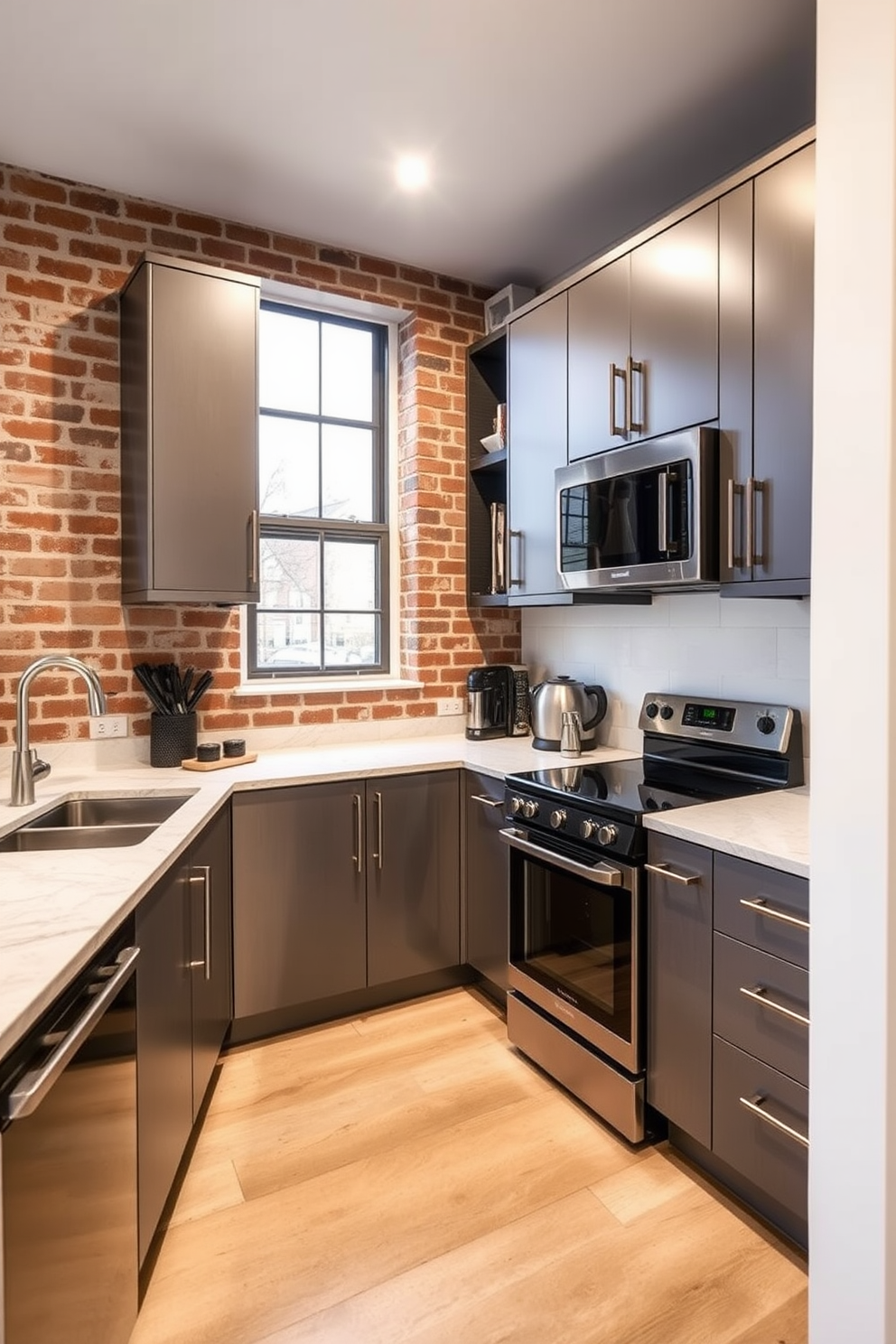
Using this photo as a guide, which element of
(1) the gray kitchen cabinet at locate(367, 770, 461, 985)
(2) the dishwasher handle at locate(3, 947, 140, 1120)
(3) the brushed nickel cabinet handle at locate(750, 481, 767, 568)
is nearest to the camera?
(2) the dishwasher handle at locate(3, 947, 140, 1120)

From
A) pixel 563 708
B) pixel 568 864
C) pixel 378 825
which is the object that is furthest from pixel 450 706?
pixel 568 864

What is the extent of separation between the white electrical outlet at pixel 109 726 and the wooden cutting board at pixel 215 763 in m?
0.26

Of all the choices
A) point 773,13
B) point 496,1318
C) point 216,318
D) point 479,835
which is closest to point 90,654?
point 216,318

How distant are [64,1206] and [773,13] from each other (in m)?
2.80

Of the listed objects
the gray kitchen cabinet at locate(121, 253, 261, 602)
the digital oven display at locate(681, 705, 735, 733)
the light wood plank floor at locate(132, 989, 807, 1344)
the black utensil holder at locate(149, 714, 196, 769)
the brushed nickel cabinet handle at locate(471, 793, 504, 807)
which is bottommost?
the light wood plank floor at locate(132, 989, 807, 1344)

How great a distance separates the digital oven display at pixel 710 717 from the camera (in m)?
2.38

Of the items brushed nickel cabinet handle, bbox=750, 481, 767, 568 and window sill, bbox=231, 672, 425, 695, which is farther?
window sill, bbox=231, 672, 425, 695

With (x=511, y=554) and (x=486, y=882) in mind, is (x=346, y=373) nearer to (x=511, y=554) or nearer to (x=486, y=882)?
(x=511, y=554)

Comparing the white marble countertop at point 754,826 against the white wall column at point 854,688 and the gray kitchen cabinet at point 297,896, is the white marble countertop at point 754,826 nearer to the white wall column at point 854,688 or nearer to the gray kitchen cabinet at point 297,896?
the white wall column at point 854,688

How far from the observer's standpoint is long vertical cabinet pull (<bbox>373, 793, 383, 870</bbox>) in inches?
101

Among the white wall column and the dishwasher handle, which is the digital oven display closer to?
the white wall column

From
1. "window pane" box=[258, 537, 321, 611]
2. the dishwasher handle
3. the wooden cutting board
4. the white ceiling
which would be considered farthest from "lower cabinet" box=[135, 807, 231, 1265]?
the white ceiling

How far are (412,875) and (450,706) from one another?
0.91m

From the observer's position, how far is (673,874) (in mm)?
1823
